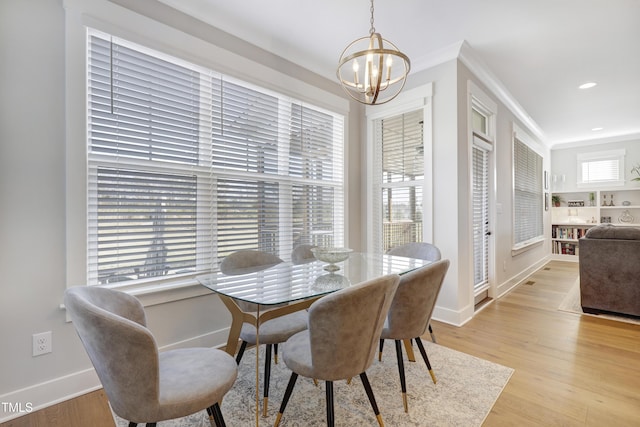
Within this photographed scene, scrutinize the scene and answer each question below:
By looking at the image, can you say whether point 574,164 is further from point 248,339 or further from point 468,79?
point 248,339

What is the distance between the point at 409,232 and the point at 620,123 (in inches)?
199

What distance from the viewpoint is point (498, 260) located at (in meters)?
3.77

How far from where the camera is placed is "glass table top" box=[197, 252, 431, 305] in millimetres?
1448

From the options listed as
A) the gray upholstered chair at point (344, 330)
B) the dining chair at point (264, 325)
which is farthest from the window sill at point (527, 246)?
the gray upholstered chair at point (344, 330)

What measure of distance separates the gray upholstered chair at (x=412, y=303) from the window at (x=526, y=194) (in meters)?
3.46

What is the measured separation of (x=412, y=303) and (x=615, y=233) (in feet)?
9.88

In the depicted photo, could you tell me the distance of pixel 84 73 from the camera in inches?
71.1

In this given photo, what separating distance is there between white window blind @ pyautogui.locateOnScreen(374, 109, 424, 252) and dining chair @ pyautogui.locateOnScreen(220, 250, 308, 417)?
171 centimetres

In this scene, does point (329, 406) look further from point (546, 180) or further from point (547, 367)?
point (546, 180)

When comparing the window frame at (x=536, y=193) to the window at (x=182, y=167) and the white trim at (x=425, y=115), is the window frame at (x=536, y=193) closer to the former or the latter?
the white trim at (x=425, y=115)

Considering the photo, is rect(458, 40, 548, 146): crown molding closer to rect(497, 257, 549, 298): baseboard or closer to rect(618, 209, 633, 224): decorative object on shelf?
rect(497, 257, 549, 298): baseboard

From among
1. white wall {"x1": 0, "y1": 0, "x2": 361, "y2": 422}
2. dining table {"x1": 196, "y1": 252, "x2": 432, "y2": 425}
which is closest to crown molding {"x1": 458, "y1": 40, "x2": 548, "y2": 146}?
dining table {"x1": 196, "y1": 252, "x2": 432, "y2": 425}

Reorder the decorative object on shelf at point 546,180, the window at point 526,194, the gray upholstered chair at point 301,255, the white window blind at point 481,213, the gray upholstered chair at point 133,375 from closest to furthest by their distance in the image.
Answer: the gray upholstered chair at point 133,375, the gray upholstered chair at point 301,255, the white window blind at point 481,213, the window at point 526,194, the decorative object on shelf at point 546,180

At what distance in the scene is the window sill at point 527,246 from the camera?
4303 millimetres
